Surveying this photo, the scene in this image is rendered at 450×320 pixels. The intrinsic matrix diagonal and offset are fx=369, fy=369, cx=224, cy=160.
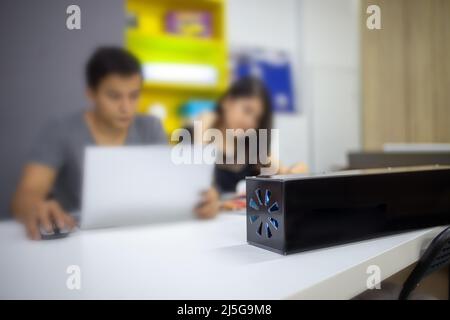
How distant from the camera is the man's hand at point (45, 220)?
2.38 ft

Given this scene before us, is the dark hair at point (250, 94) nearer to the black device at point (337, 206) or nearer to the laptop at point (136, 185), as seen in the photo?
the laptop at point (136, 185)

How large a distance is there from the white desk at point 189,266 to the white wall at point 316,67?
1932 millimetres

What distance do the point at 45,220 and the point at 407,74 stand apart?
129 cm

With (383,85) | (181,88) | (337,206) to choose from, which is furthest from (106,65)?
(383,85)

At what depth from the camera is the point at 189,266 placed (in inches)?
20.1

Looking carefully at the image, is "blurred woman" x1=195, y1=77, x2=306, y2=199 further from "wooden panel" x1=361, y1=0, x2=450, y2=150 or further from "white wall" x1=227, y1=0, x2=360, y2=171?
"white wall" x1=227, y1=0, x2=360, y2=171

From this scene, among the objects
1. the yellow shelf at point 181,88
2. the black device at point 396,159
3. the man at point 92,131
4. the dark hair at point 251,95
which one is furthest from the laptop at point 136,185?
the yellow shelf at point 181,88

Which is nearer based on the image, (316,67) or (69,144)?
(69,144)

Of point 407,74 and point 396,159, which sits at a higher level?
point 407,74

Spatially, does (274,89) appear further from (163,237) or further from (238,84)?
(163,237)

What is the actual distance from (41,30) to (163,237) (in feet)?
2.99

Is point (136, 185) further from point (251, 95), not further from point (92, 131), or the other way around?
point (251, 95)
